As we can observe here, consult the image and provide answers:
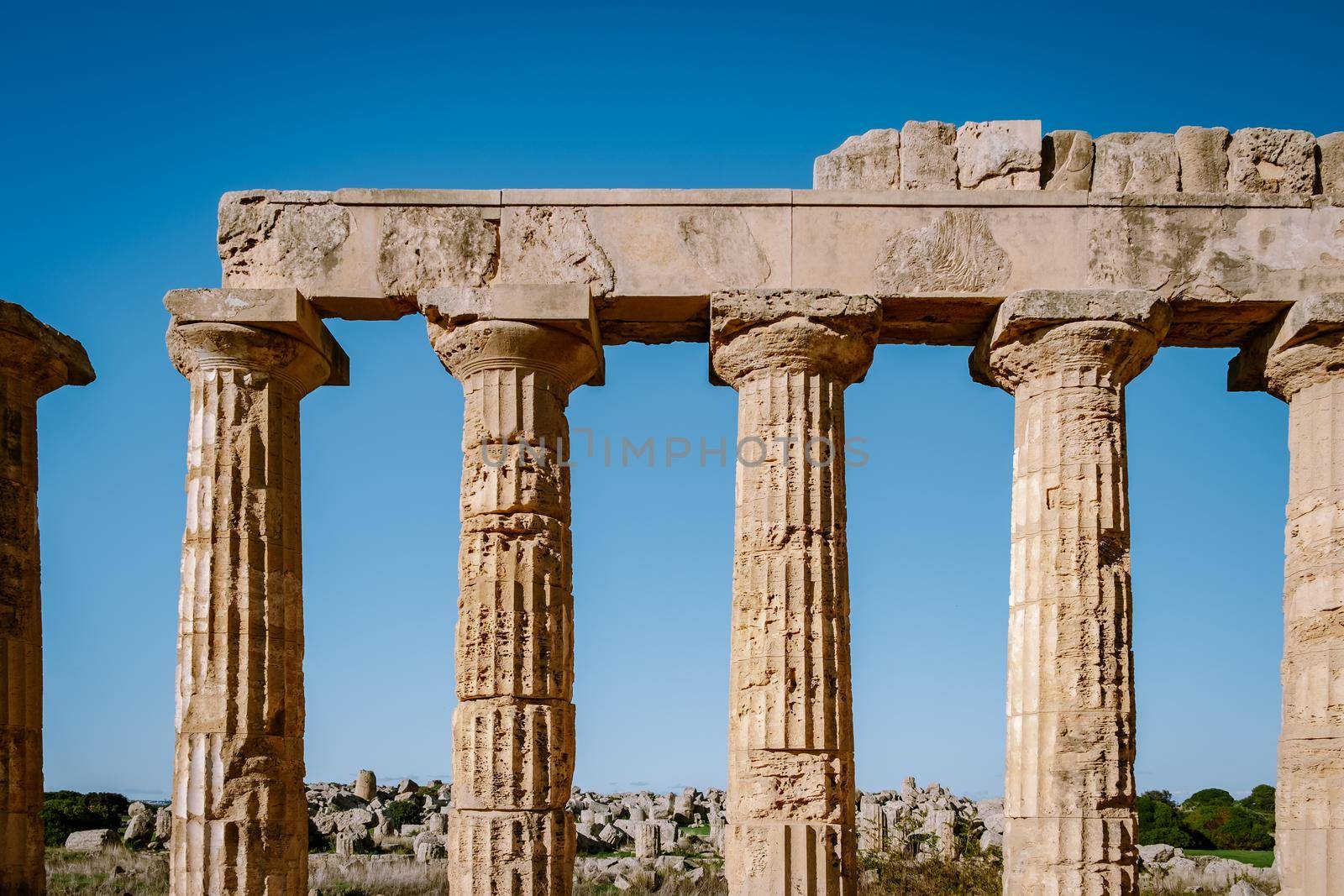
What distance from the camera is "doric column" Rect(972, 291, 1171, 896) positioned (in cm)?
1664

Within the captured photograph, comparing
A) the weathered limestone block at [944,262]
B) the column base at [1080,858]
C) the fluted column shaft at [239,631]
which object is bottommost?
the column base at [1080,858]

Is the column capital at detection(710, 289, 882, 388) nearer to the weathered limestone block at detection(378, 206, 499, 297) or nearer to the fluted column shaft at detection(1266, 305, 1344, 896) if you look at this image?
the weathered limestone block at detection(378, 206, 499, 297)

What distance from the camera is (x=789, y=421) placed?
17562mm

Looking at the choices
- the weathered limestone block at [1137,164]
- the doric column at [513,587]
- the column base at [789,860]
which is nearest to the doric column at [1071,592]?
the weathered limestone block at [1137,164]

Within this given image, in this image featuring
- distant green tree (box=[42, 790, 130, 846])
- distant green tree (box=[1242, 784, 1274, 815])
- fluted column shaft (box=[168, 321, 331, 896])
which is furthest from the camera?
distant green tree (box=[1242, 784, 1274, 815])

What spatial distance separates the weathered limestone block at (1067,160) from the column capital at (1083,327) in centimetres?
153

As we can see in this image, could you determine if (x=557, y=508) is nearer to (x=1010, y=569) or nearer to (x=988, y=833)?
(x=1010, y=569)

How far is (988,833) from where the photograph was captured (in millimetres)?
32656

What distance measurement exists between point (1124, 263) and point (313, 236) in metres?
9.89

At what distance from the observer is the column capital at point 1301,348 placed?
1756cm

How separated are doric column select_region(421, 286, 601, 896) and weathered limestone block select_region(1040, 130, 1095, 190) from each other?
5996mm

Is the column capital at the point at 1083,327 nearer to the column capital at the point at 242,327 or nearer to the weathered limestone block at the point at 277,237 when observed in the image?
the weathered limestone block at the point at 277,237

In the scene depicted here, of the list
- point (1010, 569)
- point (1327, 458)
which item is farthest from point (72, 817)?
point (1327, 458)

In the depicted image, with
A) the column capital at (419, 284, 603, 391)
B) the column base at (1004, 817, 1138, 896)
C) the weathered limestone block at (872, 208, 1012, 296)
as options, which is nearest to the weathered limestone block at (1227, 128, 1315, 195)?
the weathered limestone block at (872, 208, 1012, 296)
